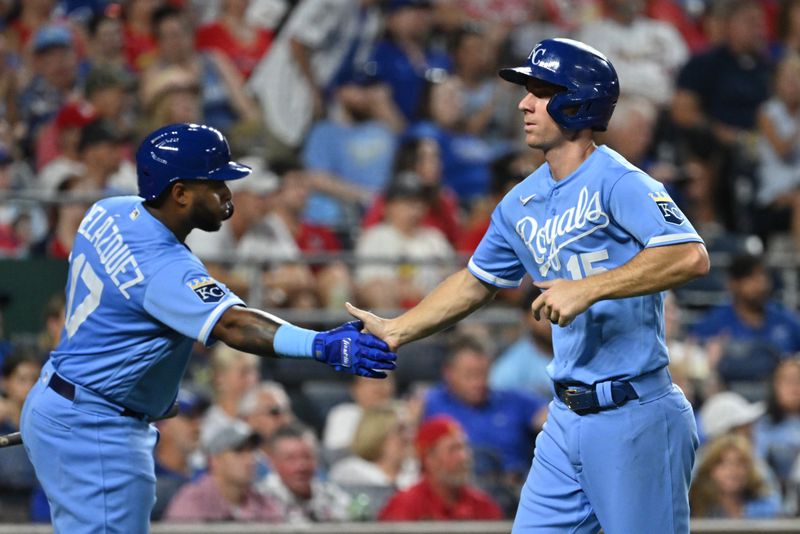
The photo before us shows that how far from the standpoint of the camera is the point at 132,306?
499 centimetres

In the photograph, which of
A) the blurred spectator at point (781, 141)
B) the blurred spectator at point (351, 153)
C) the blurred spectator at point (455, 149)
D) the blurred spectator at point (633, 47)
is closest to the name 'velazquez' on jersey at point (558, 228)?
the blurred spectator at point (351, 153)

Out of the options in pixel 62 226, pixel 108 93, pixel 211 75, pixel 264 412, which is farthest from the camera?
pixel 211 75

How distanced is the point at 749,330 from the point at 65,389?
564 centimetres

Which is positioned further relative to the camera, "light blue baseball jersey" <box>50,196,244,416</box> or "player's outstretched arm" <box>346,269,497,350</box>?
"player's outstretched arm" <box>346,269,497,350</box>

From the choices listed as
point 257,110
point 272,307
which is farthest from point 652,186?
point 257,110

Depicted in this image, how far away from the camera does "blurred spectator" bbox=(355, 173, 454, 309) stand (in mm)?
9156

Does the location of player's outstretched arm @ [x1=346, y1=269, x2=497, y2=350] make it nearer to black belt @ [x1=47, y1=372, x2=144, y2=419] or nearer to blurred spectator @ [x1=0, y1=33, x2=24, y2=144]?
black belt @ [x1=47, y1=372, x2=144, y2=419]

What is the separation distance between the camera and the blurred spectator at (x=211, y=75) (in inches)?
401

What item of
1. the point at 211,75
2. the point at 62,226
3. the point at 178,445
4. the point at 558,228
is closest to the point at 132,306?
the point at 558,228

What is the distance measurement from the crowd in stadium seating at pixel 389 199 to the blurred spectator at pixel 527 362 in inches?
0.7

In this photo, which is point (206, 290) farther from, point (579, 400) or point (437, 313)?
point (579, 400)

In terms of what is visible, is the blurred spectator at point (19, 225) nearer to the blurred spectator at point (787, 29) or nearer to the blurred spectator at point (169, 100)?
the blurred spectator at point (169, 100)

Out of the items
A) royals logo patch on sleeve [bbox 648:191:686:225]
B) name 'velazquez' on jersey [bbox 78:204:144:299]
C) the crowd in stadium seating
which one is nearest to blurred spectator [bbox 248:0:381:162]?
the crowd in stadium seating

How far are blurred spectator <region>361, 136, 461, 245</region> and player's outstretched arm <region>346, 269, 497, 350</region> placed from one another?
15.1 ft
